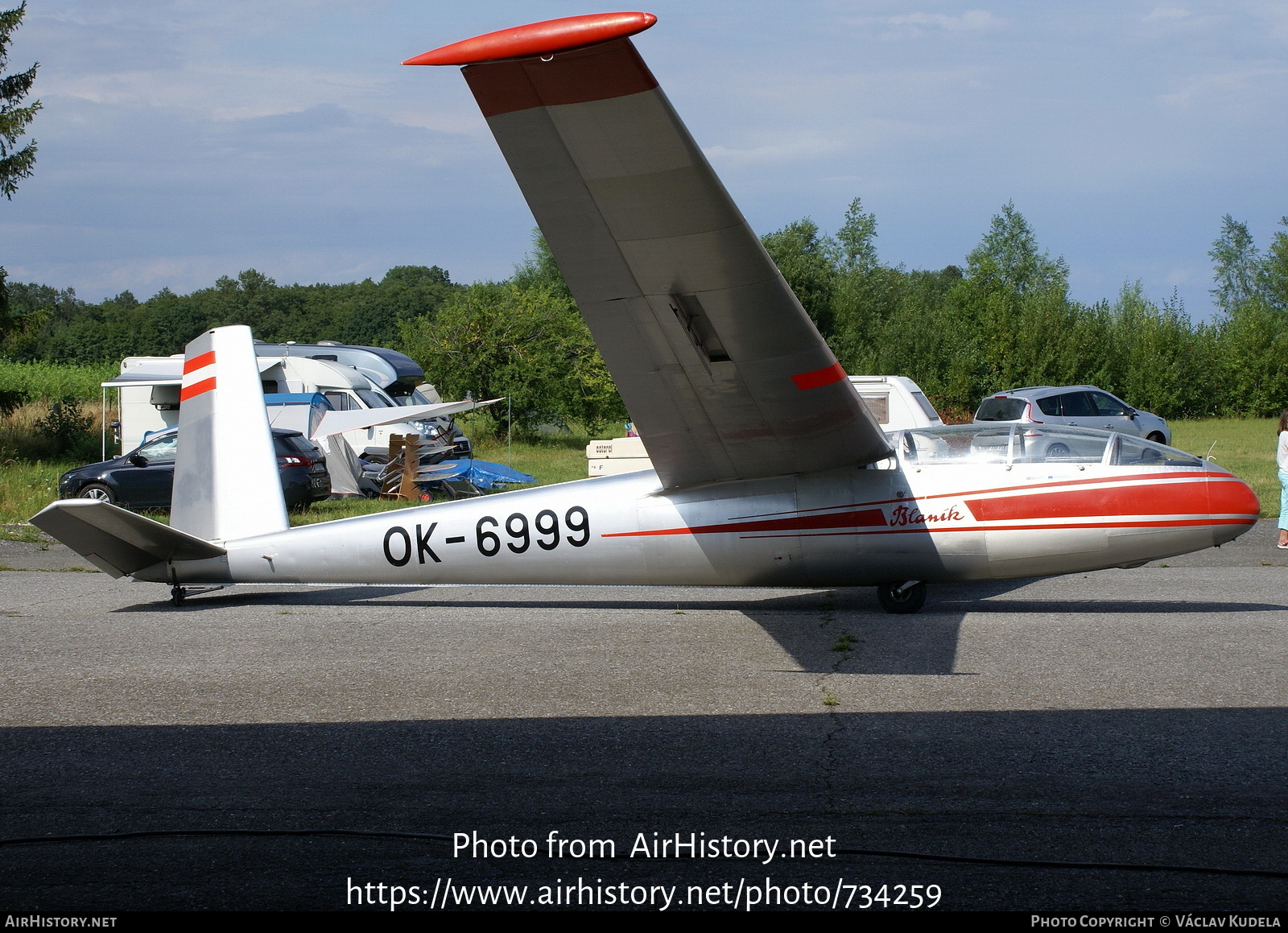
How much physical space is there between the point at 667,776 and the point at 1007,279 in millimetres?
80977

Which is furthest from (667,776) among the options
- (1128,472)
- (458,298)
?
(458,298)

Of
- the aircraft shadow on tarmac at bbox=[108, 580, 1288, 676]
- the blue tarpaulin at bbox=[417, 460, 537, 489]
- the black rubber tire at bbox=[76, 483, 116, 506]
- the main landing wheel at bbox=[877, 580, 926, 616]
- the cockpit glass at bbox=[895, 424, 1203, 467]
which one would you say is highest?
the cockpit glass at bbox=[895, 424, 1203, 467]

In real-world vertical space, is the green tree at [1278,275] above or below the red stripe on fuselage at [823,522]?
above

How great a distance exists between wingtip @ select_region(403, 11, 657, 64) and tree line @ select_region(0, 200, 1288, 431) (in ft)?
79.2

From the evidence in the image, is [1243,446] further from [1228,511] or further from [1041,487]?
[1041,487]

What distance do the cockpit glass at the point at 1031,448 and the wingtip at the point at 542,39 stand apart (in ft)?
16.7

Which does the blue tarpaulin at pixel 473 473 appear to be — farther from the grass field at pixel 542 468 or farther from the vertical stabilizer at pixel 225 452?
the vertical stabilizer at pixel 225 452

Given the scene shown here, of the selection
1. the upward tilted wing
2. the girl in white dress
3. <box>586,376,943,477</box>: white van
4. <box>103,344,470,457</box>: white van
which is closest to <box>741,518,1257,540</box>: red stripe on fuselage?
the upward tilted wing

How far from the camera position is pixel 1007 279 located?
78.8 m

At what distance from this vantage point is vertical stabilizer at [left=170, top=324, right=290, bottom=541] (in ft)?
29.3

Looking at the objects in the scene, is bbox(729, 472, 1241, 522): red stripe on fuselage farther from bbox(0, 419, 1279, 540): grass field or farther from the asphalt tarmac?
bbox(0, 419, 1279, 540): grass field

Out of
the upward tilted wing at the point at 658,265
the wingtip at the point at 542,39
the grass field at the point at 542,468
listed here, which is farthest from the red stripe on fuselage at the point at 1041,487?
the grass field at the point at 542,468

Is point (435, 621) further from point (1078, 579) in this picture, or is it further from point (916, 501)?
point (1078, 579)

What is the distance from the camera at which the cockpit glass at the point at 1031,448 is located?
26.8ft
